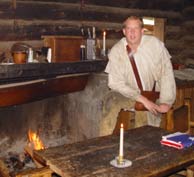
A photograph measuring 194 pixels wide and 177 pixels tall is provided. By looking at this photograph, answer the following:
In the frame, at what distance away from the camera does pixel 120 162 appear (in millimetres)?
3104

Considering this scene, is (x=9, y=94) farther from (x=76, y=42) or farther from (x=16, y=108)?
(x=76, y=42)

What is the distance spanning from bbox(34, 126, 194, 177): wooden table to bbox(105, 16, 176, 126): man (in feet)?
3.94

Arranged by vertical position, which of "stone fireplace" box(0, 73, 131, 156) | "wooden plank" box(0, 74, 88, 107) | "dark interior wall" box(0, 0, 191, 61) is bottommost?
"stone fireplace" box(0, 73, 131, 156)

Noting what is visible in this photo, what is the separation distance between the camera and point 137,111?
17.2 ft

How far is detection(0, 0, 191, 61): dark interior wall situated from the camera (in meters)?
5.07

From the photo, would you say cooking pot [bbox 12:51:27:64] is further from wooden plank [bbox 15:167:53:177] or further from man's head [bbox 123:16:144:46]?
wooden plank [bbox 15:167:53:177]

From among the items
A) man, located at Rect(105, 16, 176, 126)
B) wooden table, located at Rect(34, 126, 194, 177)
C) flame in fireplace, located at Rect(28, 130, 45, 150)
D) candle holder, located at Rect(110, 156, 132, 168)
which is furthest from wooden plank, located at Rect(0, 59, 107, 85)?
candle holder, located at Rect(110, 156, 132, 168)

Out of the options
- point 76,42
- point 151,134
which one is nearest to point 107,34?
point 76,42

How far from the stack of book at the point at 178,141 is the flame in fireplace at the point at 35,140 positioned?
2.41m

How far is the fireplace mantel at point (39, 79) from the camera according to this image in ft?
14.4

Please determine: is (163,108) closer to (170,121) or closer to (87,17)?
(170,121)

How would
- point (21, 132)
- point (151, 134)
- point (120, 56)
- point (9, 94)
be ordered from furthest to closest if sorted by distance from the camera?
point (21, 132) < point (120, 56) < point (9, 94) < point (151, 134)

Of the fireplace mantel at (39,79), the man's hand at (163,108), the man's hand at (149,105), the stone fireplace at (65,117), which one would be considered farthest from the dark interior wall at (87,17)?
the man's hand at (163,108)

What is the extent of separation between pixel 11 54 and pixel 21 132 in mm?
1493
